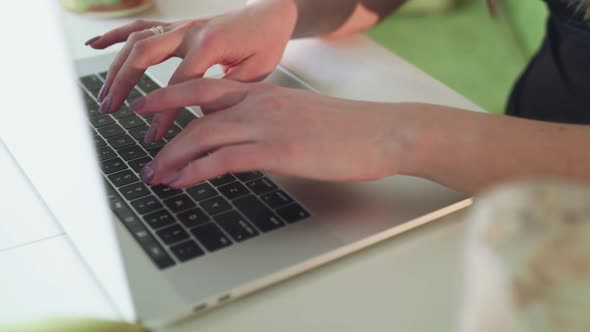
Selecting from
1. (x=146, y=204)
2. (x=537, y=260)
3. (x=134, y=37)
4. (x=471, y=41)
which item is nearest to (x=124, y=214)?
(x=146, y=204)

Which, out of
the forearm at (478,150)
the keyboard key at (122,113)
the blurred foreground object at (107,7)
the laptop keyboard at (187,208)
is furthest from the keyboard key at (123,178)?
the blurred foreground object at (107,7)

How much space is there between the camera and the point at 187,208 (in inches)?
19.0

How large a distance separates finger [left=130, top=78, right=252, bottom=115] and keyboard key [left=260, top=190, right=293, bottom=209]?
3.2 inches

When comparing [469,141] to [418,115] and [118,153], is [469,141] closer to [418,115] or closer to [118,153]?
[418,115]

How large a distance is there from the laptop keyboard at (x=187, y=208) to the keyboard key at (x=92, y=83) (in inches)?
4.1

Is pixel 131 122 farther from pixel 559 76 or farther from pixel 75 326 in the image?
pixel 559 76

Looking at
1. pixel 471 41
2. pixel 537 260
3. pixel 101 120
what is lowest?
pixel 471 41

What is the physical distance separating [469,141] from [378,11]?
0.36 meters

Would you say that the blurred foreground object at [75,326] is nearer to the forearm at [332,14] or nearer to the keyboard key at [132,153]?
the keyboard key at [132,153]

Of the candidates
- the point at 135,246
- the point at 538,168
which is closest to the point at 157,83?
the point at 135,246

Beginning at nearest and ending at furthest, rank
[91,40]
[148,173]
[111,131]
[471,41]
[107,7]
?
[148,173] → [111,131] → [91,40] → [107,7] → [471,41]

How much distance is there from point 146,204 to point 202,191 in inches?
1.6

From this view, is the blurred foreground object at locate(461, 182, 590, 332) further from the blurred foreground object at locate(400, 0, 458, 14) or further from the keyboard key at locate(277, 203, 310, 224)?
the blurred foreground object at locate(400, 0, 458, 14)

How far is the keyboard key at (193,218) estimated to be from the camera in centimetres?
46
